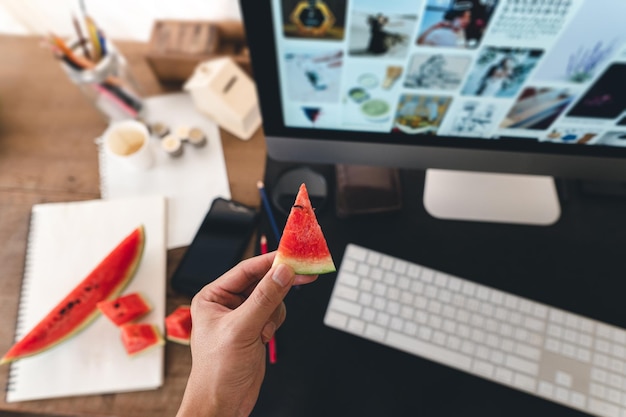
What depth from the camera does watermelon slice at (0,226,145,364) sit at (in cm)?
74

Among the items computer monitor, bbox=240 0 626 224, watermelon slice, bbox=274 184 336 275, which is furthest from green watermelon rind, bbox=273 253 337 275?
computer monitor, bbox=240 0 626 224

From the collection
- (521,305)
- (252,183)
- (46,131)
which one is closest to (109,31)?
(46,131)

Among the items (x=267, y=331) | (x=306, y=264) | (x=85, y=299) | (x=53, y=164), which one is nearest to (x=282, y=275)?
(x=306, y=264)

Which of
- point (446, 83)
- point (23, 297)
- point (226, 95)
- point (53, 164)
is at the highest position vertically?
point (446, 83)

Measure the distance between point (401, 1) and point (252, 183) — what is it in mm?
512

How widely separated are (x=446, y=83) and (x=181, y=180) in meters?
0.57

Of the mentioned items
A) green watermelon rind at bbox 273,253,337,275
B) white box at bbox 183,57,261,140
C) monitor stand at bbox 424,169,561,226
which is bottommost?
monitor stand at bbox 424,169,561,226

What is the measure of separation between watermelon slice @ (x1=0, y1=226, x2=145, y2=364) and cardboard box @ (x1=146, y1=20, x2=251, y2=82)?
388 millimetres

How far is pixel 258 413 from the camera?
0.69 metres

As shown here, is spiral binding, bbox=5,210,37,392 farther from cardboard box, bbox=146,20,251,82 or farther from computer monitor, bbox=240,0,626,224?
computer monitor, bbox=240,0,626,224

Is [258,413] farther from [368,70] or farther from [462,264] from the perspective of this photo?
[368,70]

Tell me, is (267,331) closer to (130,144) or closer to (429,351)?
(429,351)

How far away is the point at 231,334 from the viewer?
52 cm

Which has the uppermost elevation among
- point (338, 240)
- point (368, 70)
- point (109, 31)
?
point (368, 70)
